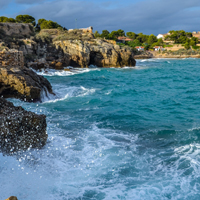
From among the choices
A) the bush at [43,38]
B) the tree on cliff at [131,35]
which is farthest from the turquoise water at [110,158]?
the tree on cliff at [131,35]

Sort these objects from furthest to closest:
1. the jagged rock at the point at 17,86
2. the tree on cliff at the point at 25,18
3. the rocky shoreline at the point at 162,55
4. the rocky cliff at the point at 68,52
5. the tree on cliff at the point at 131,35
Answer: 1. the tree on cliff at the point at 131,35
2. the rocky shoreline at the point at 162,55
3. the tree on cliff at the point at 25,18
4. the rocky cliff at the point at 68,52
5. the jagged rock at the point at 17,86

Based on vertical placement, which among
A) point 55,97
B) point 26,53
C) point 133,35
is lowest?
point 55,97

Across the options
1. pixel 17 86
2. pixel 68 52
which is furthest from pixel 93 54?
pixel 17 86

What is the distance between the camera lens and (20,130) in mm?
7242

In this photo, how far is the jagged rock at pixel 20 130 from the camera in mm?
6867

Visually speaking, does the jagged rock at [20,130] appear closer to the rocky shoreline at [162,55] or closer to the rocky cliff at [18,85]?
the rocky cliff at [18,85]

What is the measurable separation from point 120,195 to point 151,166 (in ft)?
6.40

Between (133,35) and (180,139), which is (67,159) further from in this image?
(133,35)

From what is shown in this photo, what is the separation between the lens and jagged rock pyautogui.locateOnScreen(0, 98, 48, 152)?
687cm

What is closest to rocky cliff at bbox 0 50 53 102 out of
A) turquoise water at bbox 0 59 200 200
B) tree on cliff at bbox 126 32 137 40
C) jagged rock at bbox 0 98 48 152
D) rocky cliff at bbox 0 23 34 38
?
turquoise water at bbox 0 59 200 200

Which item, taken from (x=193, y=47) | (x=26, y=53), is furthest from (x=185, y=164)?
(x=193, y=47)

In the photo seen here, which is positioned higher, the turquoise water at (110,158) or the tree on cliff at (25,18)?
the tree on cliff at (25,18)

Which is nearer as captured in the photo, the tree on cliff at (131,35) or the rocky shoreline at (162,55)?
the rocky shoreline at (162,55)

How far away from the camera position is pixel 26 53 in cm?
3919
